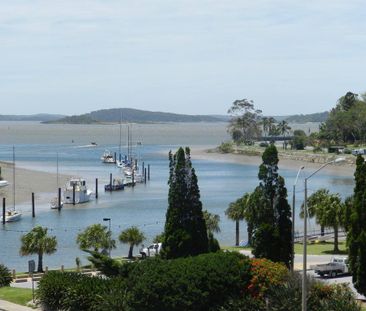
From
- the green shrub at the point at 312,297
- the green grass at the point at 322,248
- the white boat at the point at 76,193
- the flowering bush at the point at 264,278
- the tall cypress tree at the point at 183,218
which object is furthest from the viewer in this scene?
the white boat at the point at 76,193

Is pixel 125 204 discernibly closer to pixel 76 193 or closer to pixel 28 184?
pixel 76 193

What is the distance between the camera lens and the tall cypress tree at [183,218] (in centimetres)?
3688

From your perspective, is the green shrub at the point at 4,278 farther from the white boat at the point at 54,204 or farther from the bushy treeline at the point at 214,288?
→ the white boat at the point at 54,204

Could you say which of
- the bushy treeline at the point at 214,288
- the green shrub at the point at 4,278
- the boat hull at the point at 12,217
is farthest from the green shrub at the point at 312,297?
the boat hull at the point at 12,217

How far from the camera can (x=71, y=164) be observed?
159125 millimetres

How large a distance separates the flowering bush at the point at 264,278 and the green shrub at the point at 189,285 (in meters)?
0.25

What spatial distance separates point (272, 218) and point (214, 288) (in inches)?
282

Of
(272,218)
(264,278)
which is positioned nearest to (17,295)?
(272,218)

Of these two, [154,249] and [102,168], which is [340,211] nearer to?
[154,249]

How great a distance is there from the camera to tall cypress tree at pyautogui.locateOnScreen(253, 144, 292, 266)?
36.0m

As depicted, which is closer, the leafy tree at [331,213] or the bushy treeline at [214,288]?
the bushy treeline at [214,288]

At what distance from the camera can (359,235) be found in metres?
32.2

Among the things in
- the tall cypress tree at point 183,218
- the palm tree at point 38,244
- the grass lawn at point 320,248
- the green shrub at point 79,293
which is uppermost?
the tall cypress tree at point 183,218

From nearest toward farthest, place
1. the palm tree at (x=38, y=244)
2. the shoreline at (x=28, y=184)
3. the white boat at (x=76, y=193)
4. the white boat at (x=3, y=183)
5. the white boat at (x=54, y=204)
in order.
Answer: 1. the palm tree at (x=38, y=244)
2. the white boat at (x=54, y=204)
3. the white boat at (x=76, y=193)
4. the shoreline at (x=28, y=184)
5. the white boat at (x=3, y=183)
